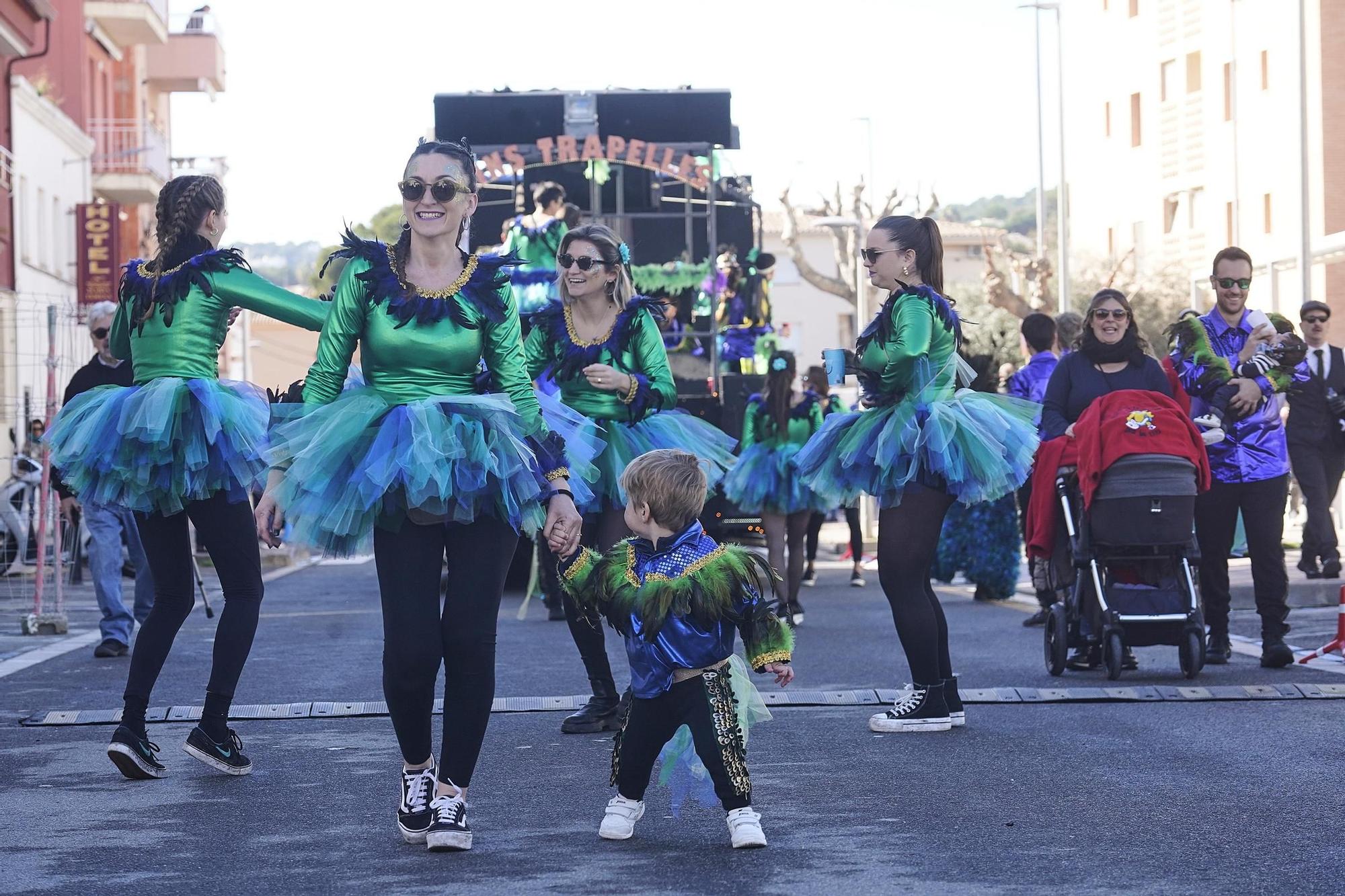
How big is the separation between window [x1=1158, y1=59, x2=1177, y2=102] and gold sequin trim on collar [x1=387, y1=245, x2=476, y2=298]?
156ft

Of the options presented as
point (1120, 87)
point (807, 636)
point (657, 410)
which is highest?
point (1120, 87)

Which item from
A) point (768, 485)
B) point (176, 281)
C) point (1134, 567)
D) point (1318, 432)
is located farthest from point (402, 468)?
point (1318, 432)

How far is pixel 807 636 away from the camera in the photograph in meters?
12.1

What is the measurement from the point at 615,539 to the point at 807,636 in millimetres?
4498

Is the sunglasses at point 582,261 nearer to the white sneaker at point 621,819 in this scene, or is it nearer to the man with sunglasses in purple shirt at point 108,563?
the white sneaker at point 621,819

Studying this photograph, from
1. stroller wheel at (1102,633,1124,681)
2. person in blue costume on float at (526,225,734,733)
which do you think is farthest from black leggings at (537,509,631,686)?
stroller wheel at (1102,633,1124,681)

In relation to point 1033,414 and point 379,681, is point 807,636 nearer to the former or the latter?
point 379,681

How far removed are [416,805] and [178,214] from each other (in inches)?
97.8

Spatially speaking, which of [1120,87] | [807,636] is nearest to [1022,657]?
[807,636]

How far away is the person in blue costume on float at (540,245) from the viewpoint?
15281mm

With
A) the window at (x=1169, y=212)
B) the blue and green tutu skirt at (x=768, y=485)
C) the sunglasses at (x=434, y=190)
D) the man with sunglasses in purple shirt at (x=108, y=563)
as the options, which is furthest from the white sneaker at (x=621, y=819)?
the window at (x=1169, y=212)

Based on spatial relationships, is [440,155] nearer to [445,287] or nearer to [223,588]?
[445,287]

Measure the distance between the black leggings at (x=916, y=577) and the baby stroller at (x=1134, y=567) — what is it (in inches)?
55.5

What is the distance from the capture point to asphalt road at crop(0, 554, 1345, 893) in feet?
17.0
